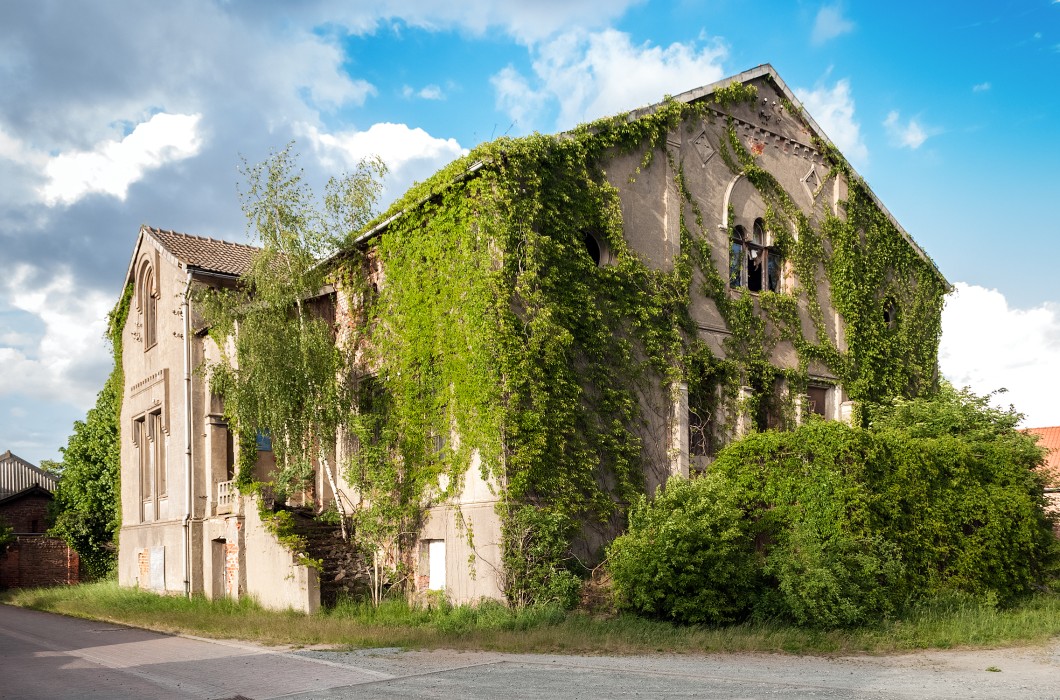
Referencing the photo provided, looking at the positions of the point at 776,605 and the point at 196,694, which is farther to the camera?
the point at 776,605

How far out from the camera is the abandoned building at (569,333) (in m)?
17.3

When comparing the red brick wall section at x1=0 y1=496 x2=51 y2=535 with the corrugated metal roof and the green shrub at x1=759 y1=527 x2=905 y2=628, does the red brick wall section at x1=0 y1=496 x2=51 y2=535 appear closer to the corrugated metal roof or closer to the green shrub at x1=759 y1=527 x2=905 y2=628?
the corrugated metal roof

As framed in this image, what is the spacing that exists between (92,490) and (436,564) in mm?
22697

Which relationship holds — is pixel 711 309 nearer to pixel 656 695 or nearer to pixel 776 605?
pixel 776 605

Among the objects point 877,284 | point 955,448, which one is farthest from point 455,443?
point 877,284

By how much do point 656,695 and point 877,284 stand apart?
16.9m

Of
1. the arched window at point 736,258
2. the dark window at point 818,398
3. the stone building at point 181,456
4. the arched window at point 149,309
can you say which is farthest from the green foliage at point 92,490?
the dark window at point 818,398

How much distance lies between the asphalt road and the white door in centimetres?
436

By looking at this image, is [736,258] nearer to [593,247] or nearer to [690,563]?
[593,247]

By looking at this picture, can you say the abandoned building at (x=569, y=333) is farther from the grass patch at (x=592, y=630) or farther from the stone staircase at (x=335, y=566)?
the grass patch at (x=592, y=630)

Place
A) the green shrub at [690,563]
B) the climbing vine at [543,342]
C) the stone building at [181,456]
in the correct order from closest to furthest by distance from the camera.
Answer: the green shrub at [690,563]
the climbing vine at [543,342]
the stone building at [181,456]

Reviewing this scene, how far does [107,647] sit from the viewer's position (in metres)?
15.3

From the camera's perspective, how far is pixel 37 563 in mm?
38625

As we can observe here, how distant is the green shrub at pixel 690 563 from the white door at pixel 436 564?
3.92m
